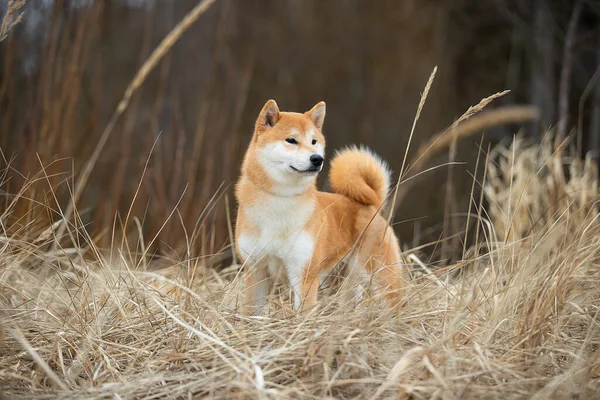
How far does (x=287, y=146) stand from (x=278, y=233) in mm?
343

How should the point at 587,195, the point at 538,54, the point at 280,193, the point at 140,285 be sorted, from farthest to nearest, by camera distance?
the point at 538,54
the point at 587,195
the point at 280,193
the point at 140,285

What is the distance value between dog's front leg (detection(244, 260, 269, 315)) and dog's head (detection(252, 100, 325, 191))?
1.16 ft

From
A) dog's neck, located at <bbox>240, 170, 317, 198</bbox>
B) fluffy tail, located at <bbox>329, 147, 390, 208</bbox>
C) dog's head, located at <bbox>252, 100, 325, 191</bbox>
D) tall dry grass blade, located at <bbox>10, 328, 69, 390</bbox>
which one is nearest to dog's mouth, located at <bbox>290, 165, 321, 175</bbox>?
dog's head, located at <bbox>252, 100, 325, 191</bbox>

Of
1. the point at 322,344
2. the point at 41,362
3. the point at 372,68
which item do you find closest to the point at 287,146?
the point at 322,344

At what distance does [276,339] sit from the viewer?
1.98 metres

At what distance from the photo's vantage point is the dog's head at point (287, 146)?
2.55m

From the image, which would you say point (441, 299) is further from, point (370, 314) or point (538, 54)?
point (538, 54)

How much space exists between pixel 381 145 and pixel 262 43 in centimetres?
196

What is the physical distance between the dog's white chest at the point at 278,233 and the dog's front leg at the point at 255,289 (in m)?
0.05

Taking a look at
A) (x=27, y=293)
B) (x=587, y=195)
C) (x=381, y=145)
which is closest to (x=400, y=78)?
(x=381, y=145)

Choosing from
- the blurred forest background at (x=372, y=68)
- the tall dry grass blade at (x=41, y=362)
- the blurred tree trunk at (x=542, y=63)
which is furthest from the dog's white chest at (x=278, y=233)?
the blurred tree trunk at (x=542, y=63)

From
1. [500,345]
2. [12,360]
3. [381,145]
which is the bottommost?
[381,145]

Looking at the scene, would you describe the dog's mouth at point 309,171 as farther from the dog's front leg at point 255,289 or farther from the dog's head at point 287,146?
the dog's front leg at point 255,289

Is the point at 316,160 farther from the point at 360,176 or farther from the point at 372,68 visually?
the point at 372,68
